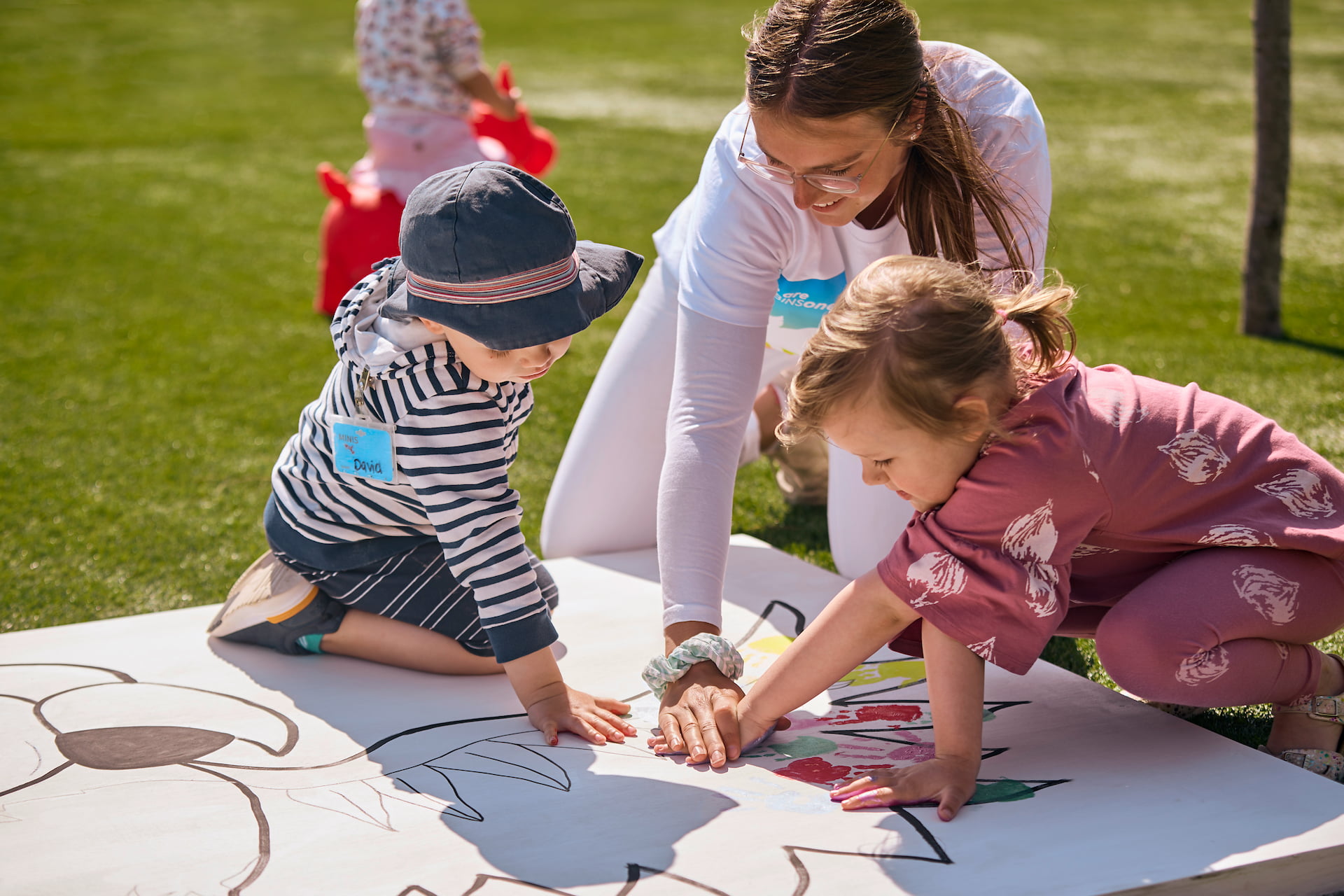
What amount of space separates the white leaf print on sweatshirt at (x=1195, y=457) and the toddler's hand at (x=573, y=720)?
2.87 feet

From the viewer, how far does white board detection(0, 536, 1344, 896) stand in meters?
1.44

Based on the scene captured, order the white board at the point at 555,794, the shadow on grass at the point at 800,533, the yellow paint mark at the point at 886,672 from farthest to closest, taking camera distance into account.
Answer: the shadow on grass at the point at 800,533 → the yellow paint mark at the point at 886,672 → the white board at the point at 555,794

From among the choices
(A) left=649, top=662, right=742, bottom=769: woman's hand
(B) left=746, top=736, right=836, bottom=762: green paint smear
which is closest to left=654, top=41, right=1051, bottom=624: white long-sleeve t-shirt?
(A) left=649, top=662, right=742, bottom=769: woman's hand

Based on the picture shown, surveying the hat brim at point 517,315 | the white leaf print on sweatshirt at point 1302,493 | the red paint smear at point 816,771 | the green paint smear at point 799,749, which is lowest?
the green paint smear at point 799,749

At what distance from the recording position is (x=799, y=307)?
231cm

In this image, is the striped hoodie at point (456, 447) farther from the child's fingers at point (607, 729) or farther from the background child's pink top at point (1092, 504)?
the background child's pink top at point (1092, 504)

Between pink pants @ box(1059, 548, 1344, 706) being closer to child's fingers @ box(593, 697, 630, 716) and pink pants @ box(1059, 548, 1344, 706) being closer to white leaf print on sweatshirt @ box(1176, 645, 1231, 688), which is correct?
white leaf print on sweatshirt @ box(1176, 645, 1231, 688)

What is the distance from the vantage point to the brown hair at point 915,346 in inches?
58.2

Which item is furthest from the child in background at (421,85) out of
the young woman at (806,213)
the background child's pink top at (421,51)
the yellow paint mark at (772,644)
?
the yellow paint mark at (772,644)

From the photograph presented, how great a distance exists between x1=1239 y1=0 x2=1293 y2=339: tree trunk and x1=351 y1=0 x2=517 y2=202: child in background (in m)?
2.76

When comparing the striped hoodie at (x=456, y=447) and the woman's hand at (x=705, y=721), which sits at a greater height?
the striped hoodie at (x=456, y=447)

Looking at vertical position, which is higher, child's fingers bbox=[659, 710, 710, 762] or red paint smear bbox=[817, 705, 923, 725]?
child's fingers bbox=[659, 710, 710, 762]

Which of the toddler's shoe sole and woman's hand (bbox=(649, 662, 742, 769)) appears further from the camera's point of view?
the toddler's shoe sole

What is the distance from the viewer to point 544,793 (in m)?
1.65
